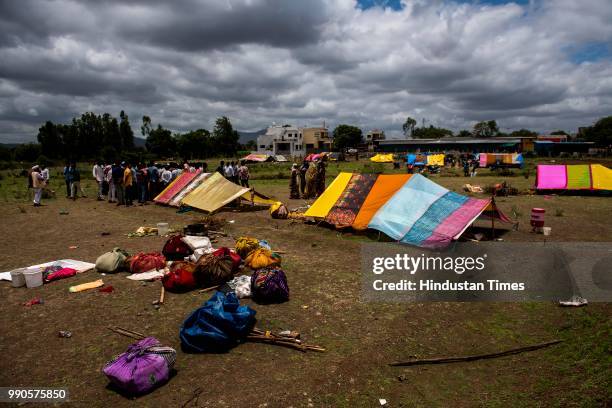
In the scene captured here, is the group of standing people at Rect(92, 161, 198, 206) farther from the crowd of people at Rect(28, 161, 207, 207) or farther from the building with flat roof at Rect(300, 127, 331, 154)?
the building with flat roof at Rect(300, 127, 331, 154)

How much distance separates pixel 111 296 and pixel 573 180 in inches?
844

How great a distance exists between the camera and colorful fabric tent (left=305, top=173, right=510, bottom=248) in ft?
31.5

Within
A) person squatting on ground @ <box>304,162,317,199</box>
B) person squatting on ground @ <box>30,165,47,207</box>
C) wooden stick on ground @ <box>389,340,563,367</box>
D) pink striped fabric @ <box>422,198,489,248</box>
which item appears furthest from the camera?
person squatting on ground @ <box>304,162,317,199</box>

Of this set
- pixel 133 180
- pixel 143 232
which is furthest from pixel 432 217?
pixel 133 180

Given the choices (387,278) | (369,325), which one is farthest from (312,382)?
(387,278)

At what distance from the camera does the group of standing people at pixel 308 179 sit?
18344 mm

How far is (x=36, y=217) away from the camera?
14422 mm

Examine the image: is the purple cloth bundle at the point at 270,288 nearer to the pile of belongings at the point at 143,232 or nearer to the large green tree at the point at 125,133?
the pile of belongings at the point at 143,232

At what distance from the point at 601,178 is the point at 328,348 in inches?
787

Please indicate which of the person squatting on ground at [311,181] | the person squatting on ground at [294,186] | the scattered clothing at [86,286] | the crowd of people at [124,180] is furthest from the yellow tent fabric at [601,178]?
the scattered clothing at [86,286]

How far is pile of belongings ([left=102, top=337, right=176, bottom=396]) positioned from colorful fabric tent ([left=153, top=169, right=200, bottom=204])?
13.1 meters

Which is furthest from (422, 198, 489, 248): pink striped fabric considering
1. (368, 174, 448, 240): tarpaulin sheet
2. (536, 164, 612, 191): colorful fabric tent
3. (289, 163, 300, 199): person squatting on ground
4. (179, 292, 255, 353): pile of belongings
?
(536, 164, 612, 191): colorful fabric tent

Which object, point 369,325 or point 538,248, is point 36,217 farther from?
point 538,248

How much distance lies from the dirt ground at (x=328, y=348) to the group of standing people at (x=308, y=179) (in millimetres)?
9766
